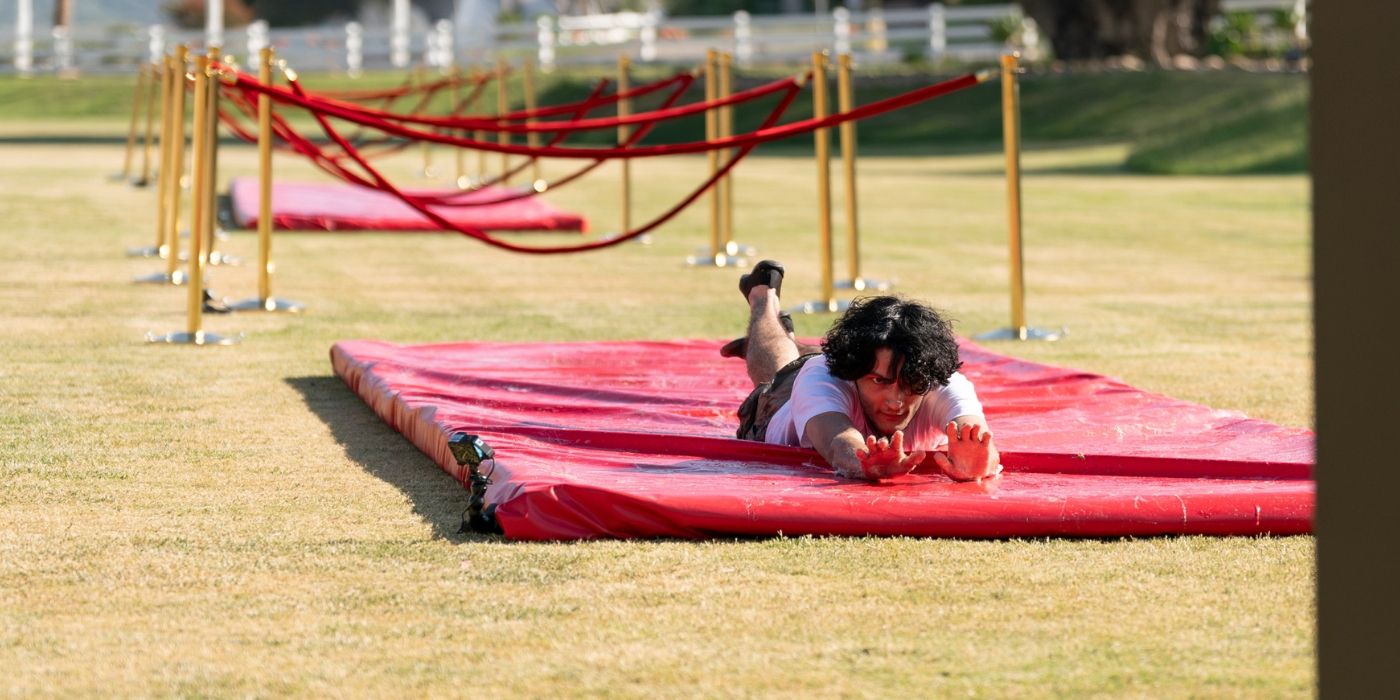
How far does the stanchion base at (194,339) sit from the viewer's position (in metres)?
9.27

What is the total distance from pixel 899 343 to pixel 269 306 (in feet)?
19.9

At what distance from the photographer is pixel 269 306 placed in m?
10.7

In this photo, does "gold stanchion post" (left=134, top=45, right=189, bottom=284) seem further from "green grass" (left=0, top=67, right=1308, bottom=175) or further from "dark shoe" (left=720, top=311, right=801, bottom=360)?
"green grass" (left=0, top=67, right=1308, bottom=175)

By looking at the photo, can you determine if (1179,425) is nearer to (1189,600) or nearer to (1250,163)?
(1189,600)

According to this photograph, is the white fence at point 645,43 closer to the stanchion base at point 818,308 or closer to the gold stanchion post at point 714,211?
the gold stanchion post at point 714,211

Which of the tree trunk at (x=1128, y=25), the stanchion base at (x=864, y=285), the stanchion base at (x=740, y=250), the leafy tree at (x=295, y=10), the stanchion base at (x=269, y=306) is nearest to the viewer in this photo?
the stanchion base at (x=269, y=306)

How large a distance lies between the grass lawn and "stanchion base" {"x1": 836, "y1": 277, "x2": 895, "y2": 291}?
36.0 inches

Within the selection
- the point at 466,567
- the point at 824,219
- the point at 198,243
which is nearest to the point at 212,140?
the point at 198,243

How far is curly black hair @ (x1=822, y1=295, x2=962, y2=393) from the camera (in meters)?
5.34

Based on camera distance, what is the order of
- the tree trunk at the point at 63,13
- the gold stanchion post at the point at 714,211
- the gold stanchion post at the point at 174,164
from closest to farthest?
the gold stanchion post at the point at 174,164 < the gold stanchion post at the point at 714,211 < the tree trunk at the point at 63,13

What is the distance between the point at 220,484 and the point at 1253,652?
3.13m

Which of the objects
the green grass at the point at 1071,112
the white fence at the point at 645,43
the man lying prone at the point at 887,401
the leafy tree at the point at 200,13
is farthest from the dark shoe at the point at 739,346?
the leafy tree at the point at 200,13

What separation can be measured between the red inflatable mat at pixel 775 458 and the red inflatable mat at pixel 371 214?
8080 mm

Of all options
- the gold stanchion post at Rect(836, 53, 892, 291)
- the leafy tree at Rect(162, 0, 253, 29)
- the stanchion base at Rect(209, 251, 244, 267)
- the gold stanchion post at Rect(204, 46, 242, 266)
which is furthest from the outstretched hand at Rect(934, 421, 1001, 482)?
the leafy tree at Rect(162, 0, 253, 29)
